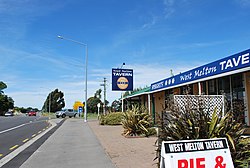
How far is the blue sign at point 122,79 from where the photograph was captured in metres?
30.1

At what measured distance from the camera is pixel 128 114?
47.4 ft

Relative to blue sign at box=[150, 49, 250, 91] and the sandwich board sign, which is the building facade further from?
the sandwich board sign

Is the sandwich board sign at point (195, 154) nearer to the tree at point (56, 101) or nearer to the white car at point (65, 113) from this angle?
the white car at point (65, 113)

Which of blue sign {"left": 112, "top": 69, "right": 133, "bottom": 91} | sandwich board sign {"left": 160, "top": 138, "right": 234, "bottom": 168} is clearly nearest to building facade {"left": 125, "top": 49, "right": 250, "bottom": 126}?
sandwich board sign {"left": 160, "top": 138, "right": 234, "bottom": 168}

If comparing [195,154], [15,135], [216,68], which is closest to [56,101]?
[15,135]

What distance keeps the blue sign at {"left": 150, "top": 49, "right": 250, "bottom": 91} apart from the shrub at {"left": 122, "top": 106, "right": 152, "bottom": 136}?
335 centimetres

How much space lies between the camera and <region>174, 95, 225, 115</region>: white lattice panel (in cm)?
562

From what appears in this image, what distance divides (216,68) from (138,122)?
4.81m

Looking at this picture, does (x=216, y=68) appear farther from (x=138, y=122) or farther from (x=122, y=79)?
(x=122, y=79)

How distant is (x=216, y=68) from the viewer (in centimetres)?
1265

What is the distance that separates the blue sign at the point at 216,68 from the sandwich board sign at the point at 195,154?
7259 millimetres

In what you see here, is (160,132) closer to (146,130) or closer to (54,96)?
(146,130)

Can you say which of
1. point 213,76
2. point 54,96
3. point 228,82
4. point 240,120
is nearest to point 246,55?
point 213,76

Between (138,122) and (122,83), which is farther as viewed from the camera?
(122,83)
